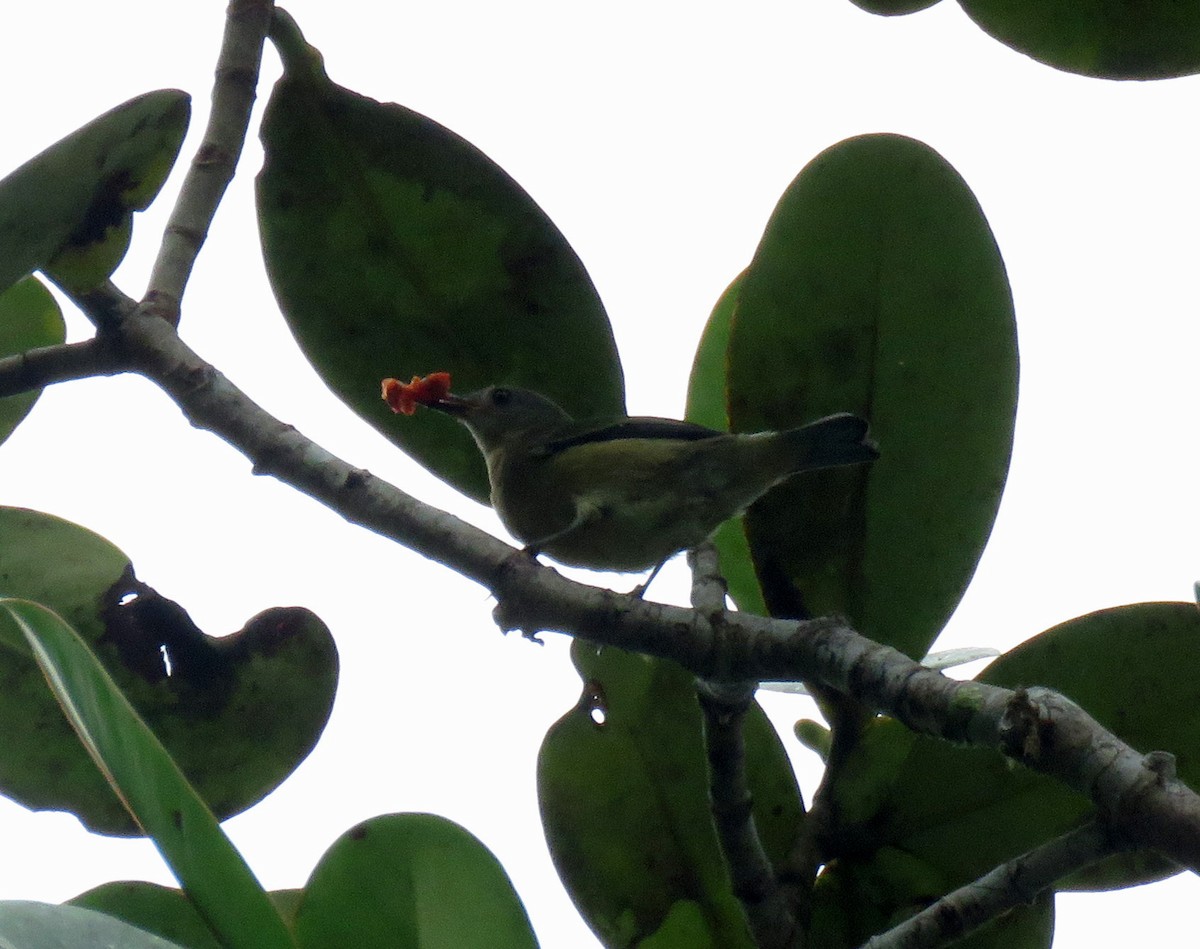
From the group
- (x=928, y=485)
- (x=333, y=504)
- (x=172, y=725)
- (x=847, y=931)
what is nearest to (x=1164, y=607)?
(x=928, y=485)

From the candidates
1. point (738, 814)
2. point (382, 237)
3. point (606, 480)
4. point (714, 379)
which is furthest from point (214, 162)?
point (606, 480)

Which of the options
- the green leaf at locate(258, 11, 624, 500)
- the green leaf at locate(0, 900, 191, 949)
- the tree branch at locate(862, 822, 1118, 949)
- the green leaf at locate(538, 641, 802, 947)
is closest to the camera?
the green leaf at locate(0, 900, 191, 949)

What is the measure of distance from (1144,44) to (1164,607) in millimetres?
1008

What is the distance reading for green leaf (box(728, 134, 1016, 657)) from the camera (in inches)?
87.7

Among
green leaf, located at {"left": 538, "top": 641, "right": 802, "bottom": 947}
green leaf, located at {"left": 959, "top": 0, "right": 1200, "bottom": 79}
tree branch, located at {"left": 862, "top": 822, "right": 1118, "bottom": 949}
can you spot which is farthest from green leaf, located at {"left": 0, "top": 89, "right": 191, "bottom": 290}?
tree branch, located at {"left": 862, "top": 822, "right": 1118, "bottom": 949}

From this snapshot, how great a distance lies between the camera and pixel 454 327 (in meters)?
2.57

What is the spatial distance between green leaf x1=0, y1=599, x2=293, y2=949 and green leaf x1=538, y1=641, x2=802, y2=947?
31.3 inches

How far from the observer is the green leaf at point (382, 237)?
8.25 ft

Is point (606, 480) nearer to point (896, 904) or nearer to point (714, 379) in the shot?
point (714, 379)

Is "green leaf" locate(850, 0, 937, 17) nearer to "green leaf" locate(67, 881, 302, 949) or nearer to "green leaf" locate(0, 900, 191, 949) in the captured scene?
"green leaf" locate(67, 881, 302, 949)

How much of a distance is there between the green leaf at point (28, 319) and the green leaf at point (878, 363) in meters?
1.35

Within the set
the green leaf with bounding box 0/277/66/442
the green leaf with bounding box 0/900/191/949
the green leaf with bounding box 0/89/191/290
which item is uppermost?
the green leaf with bounding box 0/277/66/442

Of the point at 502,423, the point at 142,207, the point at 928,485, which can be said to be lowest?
the point at 928,485

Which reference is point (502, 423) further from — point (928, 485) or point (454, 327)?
point (928, 485)
